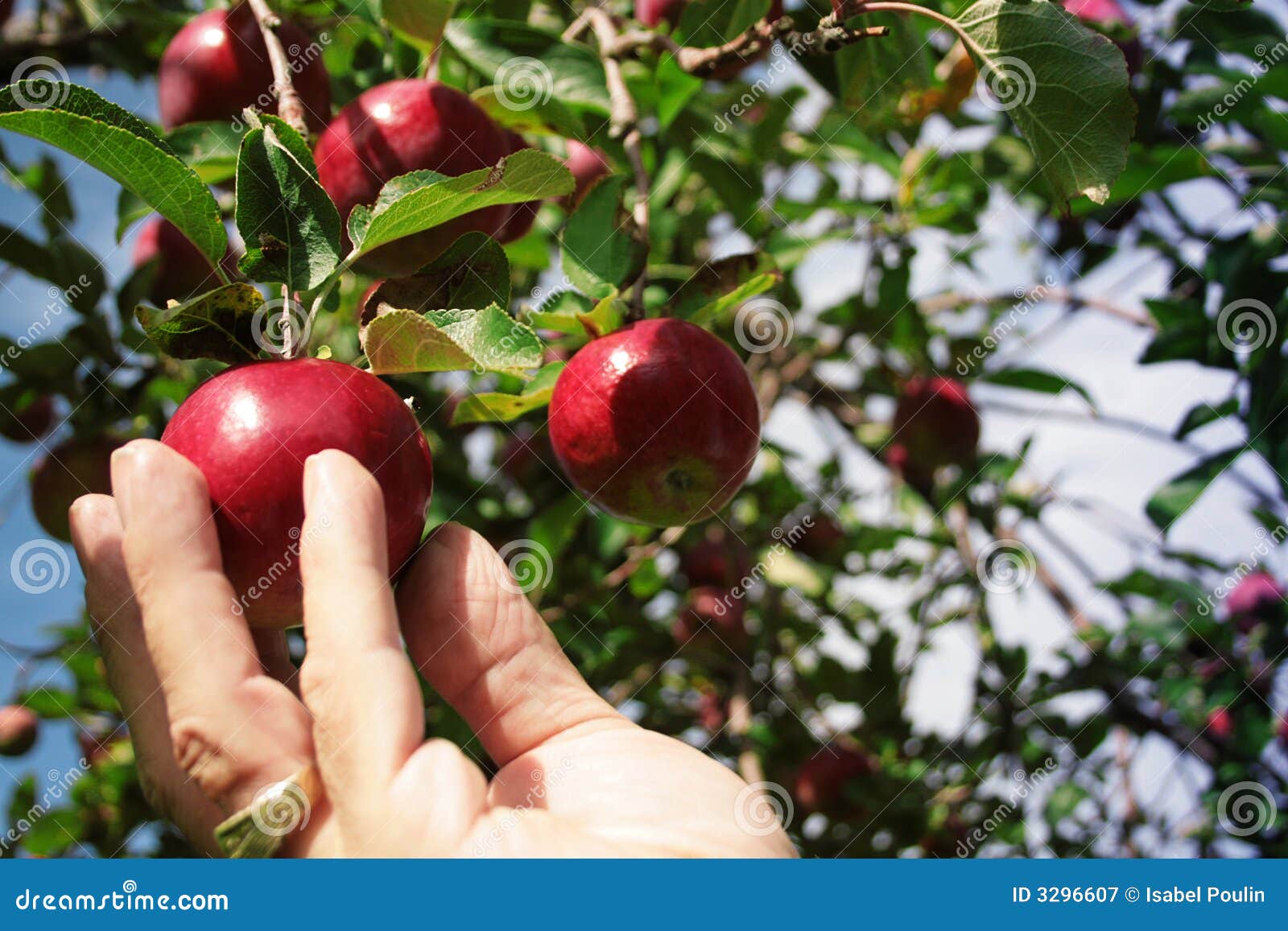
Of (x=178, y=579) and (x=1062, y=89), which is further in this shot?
(x=1062, y=89)

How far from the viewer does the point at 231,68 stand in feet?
4.48

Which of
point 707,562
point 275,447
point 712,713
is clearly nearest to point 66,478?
point 275,447

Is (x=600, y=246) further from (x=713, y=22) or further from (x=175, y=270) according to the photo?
(x=175, y=270)

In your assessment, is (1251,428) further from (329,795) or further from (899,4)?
(329,795)

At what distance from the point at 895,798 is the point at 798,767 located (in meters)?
0.28

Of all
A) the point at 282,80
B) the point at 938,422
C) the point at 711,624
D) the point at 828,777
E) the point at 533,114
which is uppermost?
the point at 282,80

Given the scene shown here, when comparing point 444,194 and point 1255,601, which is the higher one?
point 444,194

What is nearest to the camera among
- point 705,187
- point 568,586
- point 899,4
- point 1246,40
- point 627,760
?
point 627,760

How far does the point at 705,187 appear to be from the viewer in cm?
244

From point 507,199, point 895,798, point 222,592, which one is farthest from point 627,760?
point 895,798

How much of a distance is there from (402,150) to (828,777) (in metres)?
1.93

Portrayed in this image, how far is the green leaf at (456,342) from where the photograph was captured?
0.83m

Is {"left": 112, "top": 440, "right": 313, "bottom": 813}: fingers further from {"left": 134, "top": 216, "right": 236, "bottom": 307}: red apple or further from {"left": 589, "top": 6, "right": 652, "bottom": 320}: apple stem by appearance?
{"left": 134, "top": 216, "right": 236, "bottom": 307}: red apple

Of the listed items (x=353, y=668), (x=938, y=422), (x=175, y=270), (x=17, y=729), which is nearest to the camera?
(x=353, y=668)
